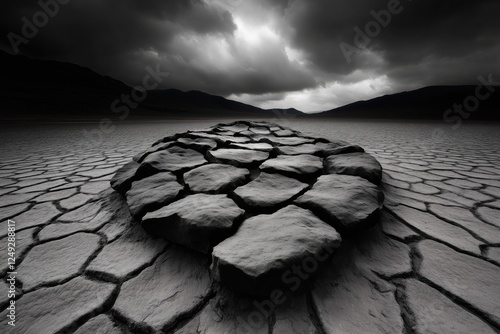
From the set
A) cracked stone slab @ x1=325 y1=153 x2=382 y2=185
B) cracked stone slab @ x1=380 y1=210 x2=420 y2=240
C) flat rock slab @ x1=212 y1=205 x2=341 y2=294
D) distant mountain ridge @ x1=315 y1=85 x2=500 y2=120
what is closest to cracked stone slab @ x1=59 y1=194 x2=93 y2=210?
flat rock slab @ x1=212 y1=205 x2=341 y2=294

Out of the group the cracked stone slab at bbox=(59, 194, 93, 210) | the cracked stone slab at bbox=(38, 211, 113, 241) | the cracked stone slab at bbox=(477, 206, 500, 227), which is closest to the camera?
the cracked stone slab at bbox=(38, 211, 113, 241)

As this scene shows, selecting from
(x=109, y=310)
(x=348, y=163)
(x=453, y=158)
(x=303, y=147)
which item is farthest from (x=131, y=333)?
(x=453, y=158)

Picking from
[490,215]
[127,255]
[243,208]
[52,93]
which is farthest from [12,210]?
[52,93]

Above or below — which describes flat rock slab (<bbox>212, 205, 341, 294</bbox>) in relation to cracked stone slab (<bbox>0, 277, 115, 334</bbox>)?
above

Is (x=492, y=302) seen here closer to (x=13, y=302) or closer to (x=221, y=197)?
(x=221, y=197)

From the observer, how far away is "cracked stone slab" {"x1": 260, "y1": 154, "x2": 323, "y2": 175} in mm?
1432

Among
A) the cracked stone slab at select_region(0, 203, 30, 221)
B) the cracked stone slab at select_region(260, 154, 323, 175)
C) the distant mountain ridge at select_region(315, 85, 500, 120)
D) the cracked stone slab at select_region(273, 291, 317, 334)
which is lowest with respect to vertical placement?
the cracked stone slab at select_region(0, 203, 30, 221)

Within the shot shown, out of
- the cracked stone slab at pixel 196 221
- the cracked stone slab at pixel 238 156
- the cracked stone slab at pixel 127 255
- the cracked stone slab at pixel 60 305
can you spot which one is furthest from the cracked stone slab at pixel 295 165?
the cracked stone slab at pixel 60 305

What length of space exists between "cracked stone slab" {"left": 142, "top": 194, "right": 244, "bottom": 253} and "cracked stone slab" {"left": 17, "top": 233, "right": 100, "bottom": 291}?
0.89 feet

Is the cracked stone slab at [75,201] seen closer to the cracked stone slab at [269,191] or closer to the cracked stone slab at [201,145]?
the cracked stone slab at [201,145]

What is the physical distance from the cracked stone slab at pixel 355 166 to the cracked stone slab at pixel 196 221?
34.2 inches

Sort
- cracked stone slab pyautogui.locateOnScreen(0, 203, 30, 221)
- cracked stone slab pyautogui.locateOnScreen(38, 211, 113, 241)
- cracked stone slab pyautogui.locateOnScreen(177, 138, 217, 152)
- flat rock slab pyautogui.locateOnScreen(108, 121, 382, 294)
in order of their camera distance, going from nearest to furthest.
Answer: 1. flat rock slab pyautogui.locateOnScreen(108, 121, 382, 294)
2. cracked stone slab pyautogui.locateOnScreen(38, 211, 113, 241)
3. cracked stone slab pyautogui.locateOnScreen(0, 203, 30, 221)
4. cracked stone slab pyautogui.locateOnScreen(177, 138, 217, 152)

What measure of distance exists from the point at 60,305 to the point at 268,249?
69 centimetres

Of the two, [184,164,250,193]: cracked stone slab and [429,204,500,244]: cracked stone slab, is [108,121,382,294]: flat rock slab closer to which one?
[184,164,250,193]: cracked stone slab
